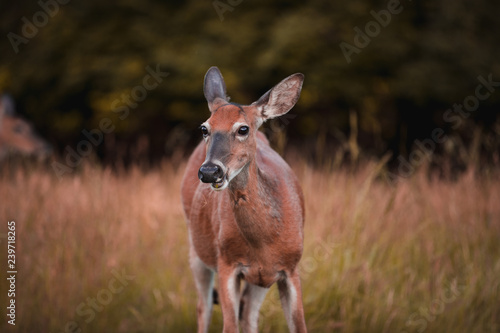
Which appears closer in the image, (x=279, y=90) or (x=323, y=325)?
(x=279, y=90)

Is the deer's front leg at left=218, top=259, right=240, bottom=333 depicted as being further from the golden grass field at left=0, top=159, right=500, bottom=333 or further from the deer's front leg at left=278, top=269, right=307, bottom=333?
the golden grass field at left=0, top=159, right=500, bottom=333

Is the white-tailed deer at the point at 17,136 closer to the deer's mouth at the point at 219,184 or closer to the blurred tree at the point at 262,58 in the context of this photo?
the blurred tree at the point at 262,58

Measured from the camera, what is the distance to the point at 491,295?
5.07 m

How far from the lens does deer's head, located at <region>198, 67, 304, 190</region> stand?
315 centimetres

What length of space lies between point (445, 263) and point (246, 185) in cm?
308

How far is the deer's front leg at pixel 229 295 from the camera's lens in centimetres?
364

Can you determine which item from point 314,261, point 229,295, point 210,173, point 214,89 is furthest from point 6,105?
point 210,173

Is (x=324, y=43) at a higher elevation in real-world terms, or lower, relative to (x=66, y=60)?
lower

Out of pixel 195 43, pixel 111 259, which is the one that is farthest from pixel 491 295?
pixel 195 43

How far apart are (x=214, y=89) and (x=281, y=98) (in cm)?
54

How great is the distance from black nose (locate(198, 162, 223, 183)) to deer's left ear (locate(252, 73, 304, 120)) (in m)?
0.71

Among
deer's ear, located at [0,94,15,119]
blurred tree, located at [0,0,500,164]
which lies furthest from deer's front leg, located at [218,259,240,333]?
deer's ear, located at [0,94,15,119]

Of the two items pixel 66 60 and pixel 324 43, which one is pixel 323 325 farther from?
pixel 66 60

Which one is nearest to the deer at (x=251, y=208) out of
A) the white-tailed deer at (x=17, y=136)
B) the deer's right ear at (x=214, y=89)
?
the deer's right ear at (x=214, y=89)
